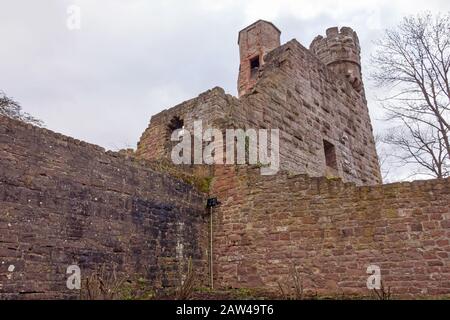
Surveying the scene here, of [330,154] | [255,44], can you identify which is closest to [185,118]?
[330,154]

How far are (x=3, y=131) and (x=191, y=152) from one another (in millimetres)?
4887

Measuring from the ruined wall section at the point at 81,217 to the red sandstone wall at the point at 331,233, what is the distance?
100cm

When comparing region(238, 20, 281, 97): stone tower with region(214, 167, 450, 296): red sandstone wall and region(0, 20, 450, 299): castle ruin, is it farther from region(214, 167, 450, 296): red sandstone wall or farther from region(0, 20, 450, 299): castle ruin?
region(214, 167, 450, 296): red sandstone wall

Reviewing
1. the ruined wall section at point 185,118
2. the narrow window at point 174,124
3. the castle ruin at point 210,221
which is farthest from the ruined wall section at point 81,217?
the narrow window at point 174,124

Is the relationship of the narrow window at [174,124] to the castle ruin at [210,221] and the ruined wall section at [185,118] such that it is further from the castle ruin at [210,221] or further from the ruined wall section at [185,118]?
the castle ruin at [210,221]

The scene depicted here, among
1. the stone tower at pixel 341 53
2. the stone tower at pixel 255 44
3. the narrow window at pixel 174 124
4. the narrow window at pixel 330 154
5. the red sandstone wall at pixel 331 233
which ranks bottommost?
the red sandstone wall at pixel 331 233

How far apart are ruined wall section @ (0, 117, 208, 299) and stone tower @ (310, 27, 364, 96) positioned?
9942 mm

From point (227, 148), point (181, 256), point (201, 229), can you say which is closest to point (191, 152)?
point (227, 148)

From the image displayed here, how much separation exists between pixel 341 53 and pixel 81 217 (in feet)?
41.8

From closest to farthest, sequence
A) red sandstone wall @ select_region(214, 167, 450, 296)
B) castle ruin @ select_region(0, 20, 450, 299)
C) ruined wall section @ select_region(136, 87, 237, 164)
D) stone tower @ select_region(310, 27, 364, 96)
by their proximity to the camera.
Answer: castle ruin @ select_region(0, 20, 450, 299) < red sandstone wall @ select_region(214, 167, 450, 296) < ruined wall section @ select_region(136, 87, 237, 164) < stone tower @ select_region(310, 27, 364, 96)

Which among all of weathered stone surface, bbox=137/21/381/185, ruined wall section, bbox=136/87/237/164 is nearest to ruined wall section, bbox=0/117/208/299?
ruined wall section, bbox=136/87/237/164

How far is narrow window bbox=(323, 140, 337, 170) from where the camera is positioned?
1343 centimetres

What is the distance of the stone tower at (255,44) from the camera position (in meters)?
19.8

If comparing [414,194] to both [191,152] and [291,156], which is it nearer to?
[291,156]
